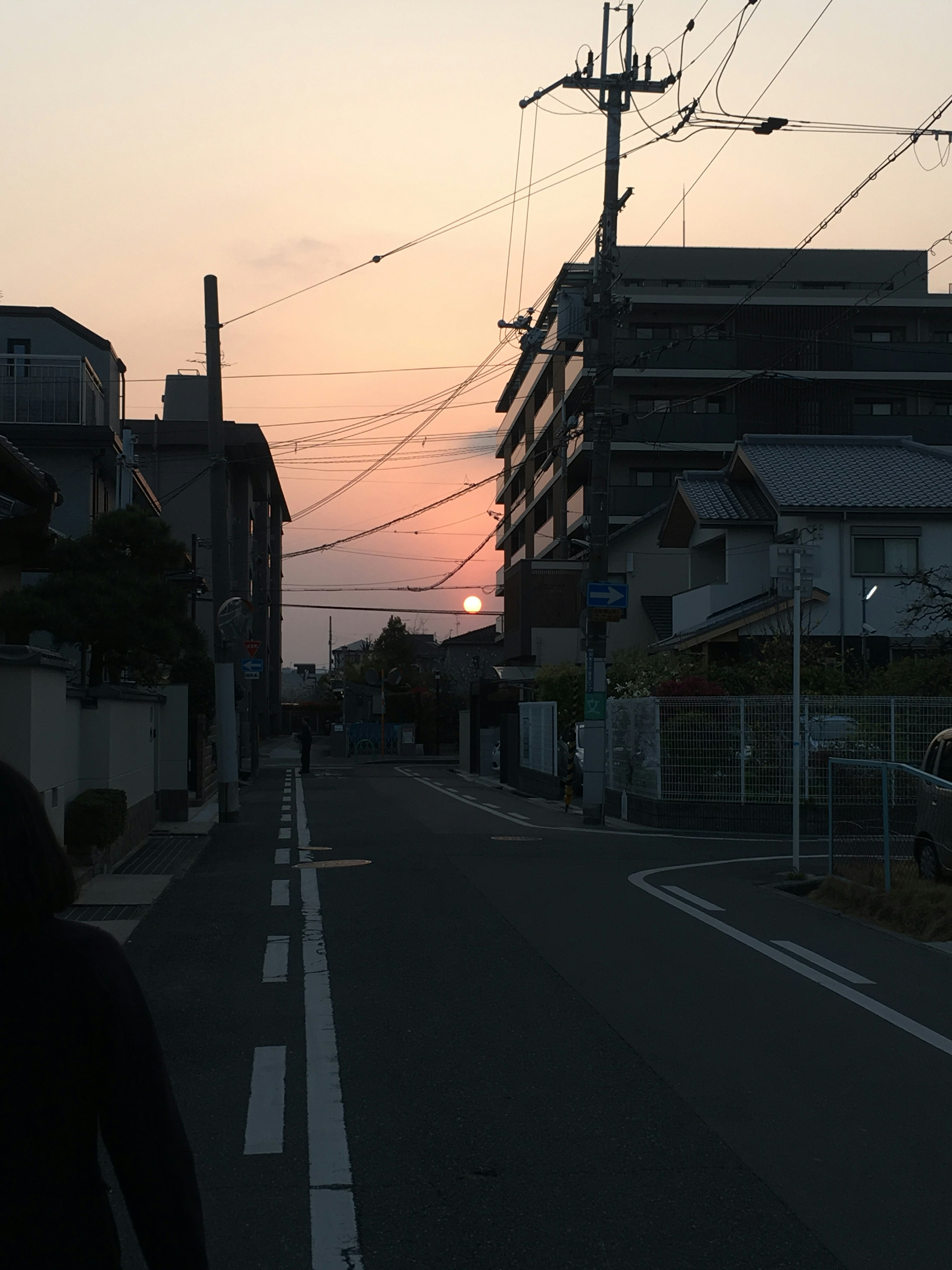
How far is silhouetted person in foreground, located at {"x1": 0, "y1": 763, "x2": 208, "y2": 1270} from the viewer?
1951 mm

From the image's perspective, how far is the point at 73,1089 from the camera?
2.00 metres

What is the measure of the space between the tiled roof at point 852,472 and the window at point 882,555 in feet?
3.06

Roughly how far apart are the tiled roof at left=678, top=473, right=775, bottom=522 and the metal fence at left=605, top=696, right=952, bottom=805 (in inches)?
534

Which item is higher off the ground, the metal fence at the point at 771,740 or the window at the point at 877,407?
the window at the point at 877,407

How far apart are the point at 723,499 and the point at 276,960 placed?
2820cm

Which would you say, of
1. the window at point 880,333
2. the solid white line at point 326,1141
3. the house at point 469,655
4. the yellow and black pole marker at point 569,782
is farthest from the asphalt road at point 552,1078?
the house at point 469,655

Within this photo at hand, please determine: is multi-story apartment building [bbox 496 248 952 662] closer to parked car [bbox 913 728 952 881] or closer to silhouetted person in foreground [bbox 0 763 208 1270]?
parked car [bbox 913 728 952 881]

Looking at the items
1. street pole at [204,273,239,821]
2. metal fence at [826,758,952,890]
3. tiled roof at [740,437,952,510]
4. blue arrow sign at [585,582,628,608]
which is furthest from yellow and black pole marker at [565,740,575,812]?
tiled roof at [740,437,952,510]

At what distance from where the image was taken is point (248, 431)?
6700 cm

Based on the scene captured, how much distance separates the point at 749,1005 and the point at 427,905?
4627 millimetres

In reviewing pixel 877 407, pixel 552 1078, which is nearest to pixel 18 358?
pixel 552 1078

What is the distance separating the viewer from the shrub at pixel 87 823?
1304 cm

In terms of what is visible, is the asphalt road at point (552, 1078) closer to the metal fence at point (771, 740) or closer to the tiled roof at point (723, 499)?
the metal fence at point (771, 740)

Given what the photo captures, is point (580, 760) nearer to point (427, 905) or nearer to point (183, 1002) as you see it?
point (427, 905)
